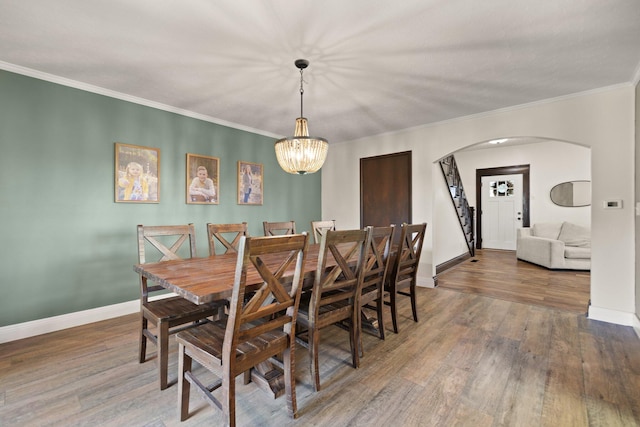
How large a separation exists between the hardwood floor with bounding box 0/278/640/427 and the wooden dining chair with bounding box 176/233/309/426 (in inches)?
10.1

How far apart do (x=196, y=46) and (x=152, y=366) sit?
2410 millimetres

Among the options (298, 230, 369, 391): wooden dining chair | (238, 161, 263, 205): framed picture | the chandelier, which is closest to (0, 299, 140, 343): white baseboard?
(238, 161, 263, 205): framed picture

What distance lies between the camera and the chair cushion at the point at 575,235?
5168 millimetres

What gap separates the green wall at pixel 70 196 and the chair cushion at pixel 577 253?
244 inches

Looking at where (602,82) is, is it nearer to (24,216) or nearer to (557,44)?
(557,44)

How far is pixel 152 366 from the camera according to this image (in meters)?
2.05

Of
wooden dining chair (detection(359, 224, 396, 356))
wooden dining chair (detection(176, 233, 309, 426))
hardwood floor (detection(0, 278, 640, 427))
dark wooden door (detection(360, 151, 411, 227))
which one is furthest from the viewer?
dark wooden door (detection(360, 151, 411, 227))

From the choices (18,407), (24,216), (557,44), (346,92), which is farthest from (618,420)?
(24,216)

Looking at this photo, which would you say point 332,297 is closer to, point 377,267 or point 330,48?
point 377,267

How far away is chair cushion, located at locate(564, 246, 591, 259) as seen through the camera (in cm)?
485

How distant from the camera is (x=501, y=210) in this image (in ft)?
23.2

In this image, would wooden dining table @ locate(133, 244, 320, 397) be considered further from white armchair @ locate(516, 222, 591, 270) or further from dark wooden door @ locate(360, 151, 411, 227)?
white armchair @ locate(516, 222, 591, 270)

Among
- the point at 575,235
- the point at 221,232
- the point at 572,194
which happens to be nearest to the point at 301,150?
the point at 221,232

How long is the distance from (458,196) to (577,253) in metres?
2.15
